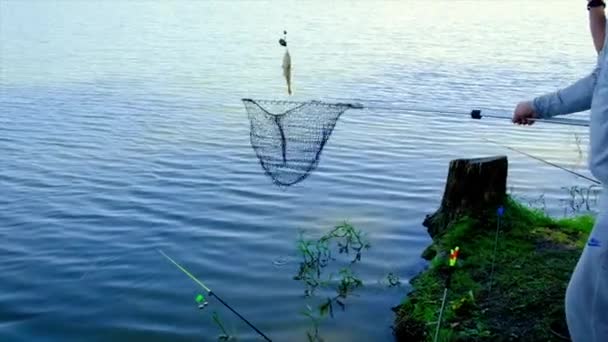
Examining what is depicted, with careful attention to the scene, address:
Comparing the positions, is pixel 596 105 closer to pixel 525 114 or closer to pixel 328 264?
pixel 525 114

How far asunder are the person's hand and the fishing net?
291 centimetres

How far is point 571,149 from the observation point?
1327 cm

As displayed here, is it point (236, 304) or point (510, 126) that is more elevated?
point (510, 126)

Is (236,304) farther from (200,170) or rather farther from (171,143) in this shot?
(171,143)

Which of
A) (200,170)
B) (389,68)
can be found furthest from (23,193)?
(389,68)

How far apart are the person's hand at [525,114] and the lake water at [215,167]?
6.07ft

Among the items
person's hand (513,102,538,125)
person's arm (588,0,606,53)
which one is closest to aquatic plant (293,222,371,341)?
person's hand (513,102,538,125)

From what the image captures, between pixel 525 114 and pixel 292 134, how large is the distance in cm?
376

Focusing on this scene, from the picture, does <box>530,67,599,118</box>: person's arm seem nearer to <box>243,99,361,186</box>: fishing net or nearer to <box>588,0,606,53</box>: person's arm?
<box>588,0,606,53</box>: person's arm

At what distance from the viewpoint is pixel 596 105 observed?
12.7 feet

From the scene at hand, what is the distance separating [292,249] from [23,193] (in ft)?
14.8

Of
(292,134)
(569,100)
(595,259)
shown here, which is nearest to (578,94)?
(569,100)

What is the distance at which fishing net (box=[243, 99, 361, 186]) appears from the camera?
7.74 meters

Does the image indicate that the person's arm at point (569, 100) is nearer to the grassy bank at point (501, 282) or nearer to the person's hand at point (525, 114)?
the person's hand at point (525, 114)
